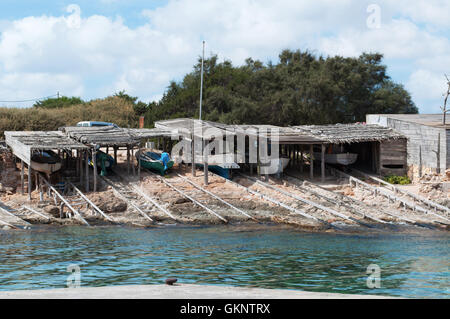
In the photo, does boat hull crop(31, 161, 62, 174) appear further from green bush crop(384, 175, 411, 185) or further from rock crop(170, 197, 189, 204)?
green bush crop(384, 175, 411, 185)

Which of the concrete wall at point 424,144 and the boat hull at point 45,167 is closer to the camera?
the boat hull at point 45,167

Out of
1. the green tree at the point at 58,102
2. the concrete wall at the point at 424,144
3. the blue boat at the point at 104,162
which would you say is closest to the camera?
the concrete wall at the point at 424,144

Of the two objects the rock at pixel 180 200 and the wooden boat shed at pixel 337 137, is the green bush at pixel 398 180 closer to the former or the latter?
the wooden boat shed at pixel 337 137

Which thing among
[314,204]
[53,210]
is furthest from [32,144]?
[314,204]

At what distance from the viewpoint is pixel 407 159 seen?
30984mm

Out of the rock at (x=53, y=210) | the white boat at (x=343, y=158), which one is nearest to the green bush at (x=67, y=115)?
the rock at (x=53, y=210)

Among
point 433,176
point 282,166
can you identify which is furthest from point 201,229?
point 433,176

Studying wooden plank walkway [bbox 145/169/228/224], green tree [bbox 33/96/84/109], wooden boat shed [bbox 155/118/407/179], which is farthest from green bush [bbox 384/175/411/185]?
green tree [bbox 33/96/84/109]

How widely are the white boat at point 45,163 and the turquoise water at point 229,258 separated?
18.3 ft

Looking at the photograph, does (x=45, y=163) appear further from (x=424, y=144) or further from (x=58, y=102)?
(x=58, y=102)

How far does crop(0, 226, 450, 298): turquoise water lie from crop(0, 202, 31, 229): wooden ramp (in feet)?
2.92

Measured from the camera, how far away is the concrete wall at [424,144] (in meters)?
28.3

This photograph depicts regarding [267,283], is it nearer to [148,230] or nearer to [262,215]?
[148,230]

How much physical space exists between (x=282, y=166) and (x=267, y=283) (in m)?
17.4
